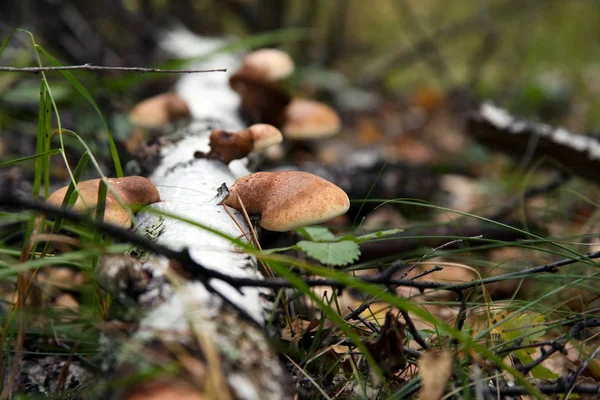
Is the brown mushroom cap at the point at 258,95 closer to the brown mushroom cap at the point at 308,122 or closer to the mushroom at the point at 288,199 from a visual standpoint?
the brown mushroom cap at the point at 308,122

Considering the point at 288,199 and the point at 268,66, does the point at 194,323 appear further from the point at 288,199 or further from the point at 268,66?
the point at 268,66

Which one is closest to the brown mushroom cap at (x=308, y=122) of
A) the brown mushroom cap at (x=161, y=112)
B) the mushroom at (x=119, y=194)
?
the brown mushroom cap at (x=161, y=112)

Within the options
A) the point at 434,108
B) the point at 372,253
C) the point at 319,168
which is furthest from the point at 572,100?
the point at 372,253

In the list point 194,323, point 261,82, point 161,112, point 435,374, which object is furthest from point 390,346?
point 261,82

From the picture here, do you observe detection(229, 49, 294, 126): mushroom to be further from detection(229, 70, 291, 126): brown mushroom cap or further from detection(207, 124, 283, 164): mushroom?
detection(207, 124, 283, 164): mushroom

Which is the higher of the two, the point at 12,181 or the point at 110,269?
the point at 110,269

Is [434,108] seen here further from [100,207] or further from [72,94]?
[100,207]
